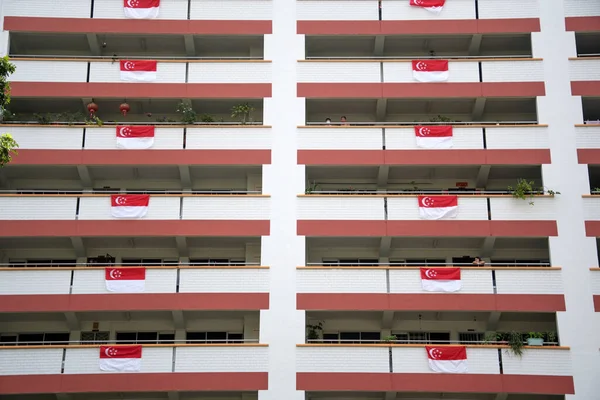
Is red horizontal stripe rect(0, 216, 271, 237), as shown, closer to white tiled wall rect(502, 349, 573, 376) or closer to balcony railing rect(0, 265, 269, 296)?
balcony railing rect(0, 265, 269, 296)

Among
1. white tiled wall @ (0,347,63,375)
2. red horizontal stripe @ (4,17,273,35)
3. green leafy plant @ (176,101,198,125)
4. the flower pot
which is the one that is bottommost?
white tiled wall @ (0,347,63,375)

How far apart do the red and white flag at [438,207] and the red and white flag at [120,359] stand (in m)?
14.7

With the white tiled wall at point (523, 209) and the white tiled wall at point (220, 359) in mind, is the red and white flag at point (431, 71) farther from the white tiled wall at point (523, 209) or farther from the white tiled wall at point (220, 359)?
the white tiled wall at point (220, 359)

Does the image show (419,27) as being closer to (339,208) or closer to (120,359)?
(339,208)

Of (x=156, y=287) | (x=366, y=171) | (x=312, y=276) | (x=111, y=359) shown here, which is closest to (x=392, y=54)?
(x=366, y=171)

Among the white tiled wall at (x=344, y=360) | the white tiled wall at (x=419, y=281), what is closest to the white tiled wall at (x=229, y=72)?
the white tiled wall at (x=419, y=281)

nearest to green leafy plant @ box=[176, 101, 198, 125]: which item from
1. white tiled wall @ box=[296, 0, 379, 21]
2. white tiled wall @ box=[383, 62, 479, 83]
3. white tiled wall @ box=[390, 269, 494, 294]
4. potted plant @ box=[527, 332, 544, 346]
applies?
white tiled wall @ box=[296, 0, 379, 21]

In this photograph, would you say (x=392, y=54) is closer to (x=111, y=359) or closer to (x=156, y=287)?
(x=156, y=287)

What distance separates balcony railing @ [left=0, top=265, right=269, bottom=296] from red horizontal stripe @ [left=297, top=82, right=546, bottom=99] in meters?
9.60

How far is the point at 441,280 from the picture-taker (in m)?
38.7

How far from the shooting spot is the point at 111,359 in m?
37.4

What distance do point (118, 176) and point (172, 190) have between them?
2.81 meters

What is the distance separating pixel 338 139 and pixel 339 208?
3563mm

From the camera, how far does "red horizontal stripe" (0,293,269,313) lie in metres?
38.4
